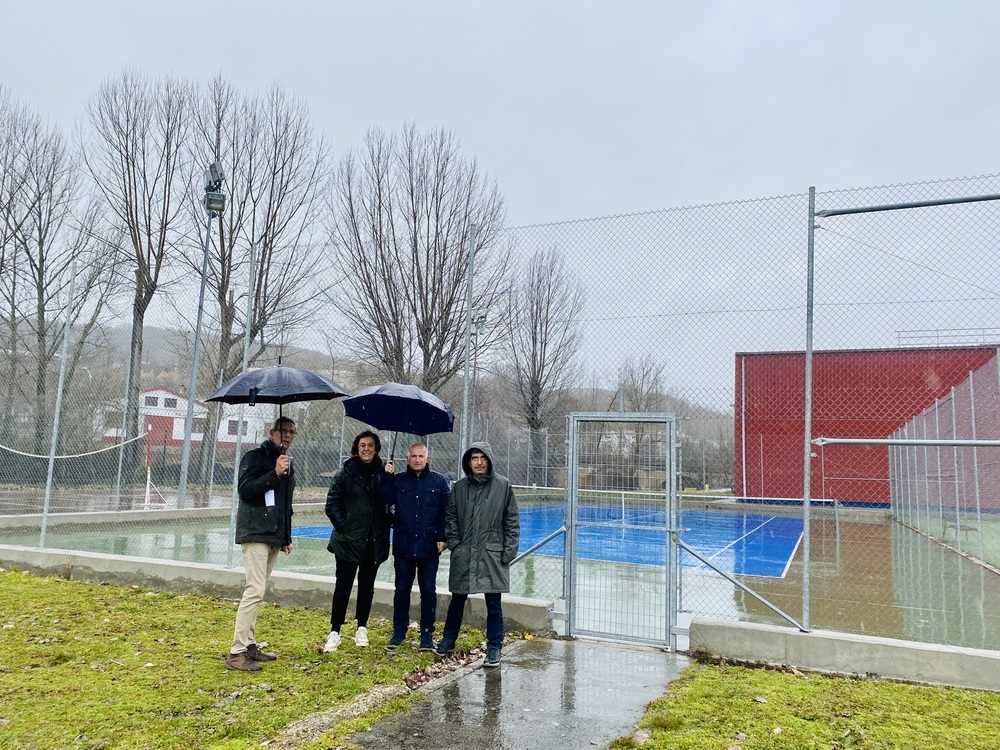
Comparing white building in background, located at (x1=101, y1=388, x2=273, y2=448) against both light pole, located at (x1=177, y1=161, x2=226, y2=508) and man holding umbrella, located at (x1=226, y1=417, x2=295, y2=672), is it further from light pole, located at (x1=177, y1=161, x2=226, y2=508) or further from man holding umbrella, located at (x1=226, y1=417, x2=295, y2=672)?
man holding umbrella, located at (x1=226, y1=417, x2=295, y2=672)

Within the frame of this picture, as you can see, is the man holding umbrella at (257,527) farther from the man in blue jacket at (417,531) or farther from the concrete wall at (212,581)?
the concrete wall at (212,581)

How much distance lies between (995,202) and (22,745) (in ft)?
23.0

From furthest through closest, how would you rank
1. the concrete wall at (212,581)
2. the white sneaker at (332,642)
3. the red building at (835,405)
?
the red building at (835,405)
the concrete wall at (212,581)
the white sneaker at (332,642)

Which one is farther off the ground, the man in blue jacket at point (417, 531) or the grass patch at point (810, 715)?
the man in blue jacket at point (417, 531)

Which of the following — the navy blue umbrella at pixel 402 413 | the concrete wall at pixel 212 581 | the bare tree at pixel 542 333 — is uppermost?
the bare tree at pixel 542 333

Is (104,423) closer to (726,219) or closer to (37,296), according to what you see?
(37,296)

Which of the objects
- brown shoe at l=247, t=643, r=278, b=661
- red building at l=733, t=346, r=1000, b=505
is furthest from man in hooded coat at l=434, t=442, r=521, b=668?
red building at l=733, t=346, r=1000, b=505

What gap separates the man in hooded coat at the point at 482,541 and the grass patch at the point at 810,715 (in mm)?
1357

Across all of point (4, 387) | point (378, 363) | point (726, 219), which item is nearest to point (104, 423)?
point (4, 387)

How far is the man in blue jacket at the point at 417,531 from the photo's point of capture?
5.51m

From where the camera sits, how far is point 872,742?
379 cm

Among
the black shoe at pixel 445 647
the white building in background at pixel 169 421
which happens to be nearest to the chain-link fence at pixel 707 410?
the white building in background at pixel 169 421

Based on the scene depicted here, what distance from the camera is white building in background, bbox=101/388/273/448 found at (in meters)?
14.0

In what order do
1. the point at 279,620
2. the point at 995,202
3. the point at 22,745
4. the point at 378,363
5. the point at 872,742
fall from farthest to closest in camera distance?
1. the point at 378,363
2. the point at 279,620
3. the point at 995,202
4. the point at 872,742
5. the point at 22,745
